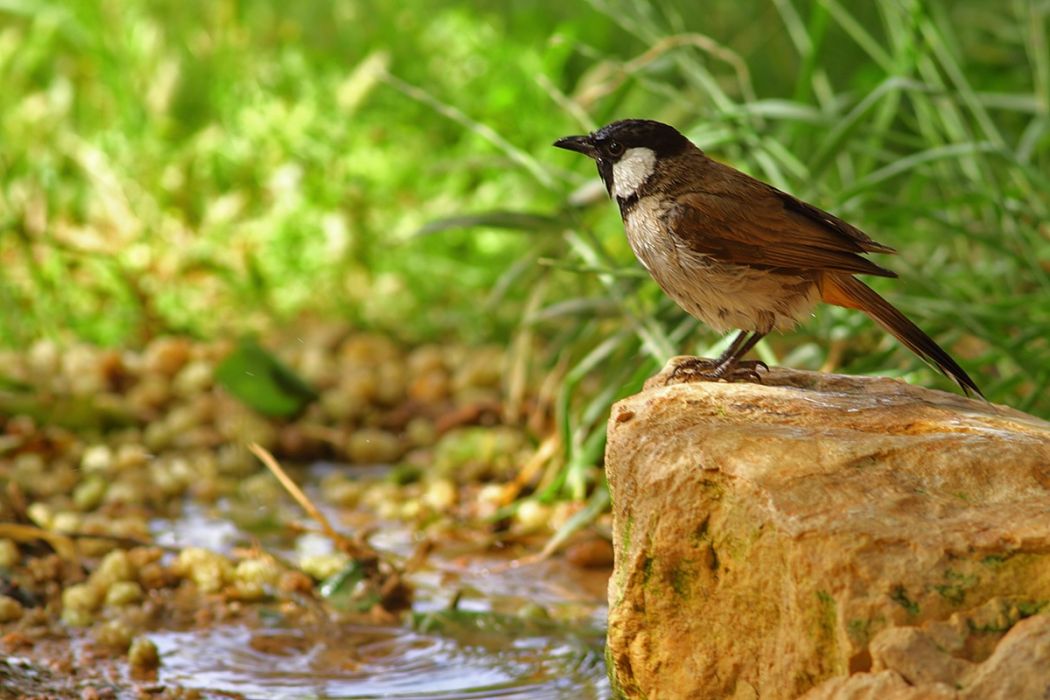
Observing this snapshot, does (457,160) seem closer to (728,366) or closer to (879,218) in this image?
(879,218)

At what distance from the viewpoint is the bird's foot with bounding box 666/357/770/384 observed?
2.94 m

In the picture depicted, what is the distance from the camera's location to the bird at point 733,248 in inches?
113

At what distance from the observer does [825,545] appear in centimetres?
206

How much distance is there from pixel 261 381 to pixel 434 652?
203cm

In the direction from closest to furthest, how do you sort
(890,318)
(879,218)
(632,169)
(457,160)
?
(890,318) < (632,169) < (879,218) < (457,160)

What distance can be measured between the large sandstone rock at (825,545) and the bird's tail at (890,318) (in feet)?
0.34

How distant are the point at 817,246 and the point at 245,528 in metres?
2.31

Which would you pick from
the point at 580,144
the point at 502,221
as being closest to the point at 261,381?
the point at 502,221

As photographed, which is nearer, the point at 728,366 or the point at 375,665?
the point at 728,366

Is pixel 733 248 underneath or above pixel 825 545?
above

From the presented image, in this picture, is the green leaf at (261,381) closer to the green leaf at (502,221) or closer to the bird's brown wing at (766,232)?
the green leaf at (502,221)

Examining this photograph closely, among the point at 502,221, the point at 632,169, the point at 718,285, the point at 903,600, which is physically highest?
the point at 502,221

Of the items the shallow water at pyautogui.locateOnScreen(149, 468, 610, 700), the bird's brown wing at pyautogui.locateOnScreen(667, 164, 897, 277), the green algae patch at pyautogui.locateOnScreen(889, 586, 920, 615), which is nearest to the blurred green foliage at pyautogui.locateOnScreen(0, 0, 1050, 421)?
the shallow water at pyautogui.locateOnScreen(149, 468, 610, 700)

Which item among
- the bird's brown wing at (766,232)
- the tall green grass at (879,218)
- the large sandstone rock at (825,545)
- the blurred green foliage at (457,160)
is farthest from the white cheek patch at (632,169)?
the blurred green foliage at (457,160)
